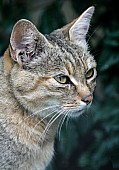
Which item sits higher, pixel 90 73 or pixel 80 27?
pixel 80 27

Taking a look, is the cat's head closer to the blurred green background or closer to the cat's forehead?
the cat's forehead

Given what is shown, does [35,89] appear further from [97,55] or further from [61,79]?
[97,55]

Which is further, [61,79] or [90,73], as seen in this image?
[90,73]

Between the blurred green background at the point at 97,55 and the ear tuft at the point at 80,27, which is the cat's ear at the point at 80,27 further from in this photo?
the blurred green background at the point at 97,55

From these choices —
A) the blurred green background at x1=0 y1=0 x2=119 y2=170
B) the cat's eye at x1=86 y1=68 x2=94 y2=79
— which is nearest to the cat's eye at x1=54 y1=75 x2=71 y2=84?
the cat's eye at x1=86 y1=68 x2=94 y2=79

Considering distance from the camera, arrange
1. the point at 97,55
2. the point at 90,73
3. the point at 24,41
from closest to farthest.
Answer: the point at 24,41, the point at 90,73, the point at 97,55

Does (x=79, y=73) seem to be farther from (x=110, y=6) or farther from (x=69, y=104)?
(x=110, y=6)

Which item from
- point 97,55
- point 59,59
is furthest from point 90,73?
point 97,55
